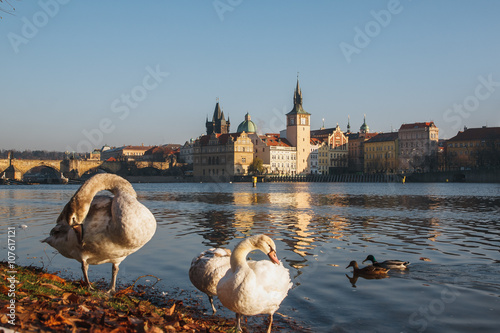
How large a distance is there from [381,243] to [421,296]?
7080mm

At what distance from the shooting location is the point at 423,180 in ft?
400

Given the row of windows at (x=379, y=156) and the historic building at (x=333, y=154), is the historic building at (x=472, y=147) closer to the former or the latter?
the row of windows at (x=379, y=156)

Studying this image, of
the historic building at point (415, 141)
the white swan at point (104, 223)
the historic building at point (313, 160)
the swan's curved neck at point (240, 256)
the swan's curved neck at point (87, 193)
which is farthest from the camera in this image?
the historic building at point (313, 160)

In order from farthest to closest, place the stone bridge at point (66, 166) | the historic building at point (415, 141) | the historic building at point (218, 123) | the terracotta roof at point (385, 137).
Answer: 1. the historic building at point (218, 123)
2. the terracotta roof at point (385, 137)
3. the historic building at point (415, 141)
4. the stone bridge at point (66, 166)

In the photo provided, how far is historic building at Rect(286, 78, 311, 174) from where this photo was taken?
174 metres

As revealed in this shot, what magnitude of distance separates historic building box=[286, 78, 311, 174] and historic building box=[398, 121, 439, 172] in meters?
31.1

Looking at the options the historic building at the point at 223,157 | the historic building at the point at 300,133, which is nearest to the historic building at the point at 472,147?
the historic building at the point at 300,133

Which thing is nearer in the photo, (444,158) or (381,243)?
(381,243)

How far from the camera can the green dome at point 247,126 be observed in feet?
590

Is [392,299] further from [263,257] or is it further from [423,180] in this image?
[423,180]

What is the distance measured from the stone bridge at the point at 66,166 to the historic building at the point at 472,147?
314 ft

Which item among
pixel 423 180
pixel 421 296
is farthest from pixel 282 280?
pixel 423 180

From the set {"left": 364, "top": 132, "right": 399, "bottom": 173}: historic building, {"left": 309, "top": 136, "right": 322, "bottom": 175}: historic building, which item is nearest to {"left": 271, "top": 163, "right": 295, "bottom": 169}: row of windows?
{"left": 309, "top": 136, "right": 322, "bottom": 175}: historic building

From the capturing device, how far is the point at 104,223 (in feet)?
24.5
